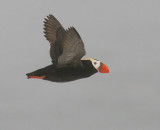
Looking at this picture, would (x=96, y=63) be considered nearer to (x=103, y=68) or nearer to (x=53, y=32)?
(x=103, y=68)

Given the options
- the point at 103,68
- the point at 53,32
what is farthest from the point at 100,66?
the point at 53,32

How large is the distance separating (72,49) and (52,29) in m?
3.07

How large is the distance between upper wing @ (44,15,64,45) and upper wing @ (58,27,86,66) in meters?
2.00

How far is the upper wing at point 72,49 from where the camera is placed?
496 inches

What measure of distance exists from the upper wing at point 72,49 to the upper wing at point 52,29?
2.00 meters

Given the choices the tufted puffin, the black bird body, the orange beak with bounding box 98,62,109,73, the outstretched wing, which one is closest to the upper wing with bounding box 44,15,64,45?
the outstretched wing

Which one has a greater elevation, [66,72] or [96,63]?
[96,63]

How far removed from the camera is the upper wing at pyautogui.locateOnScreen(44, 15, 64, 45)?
15795 mm

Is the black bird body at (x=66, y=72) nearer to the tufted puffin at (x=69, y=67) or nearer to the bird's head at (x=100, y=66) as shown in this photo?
the tufted puffin at (x=69, y=67)

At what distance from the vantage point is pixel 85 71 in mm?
14266

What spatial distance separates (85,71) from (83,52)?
115cm

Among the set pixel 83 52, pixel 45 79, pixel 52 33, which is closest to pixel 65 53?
pixel 83 52

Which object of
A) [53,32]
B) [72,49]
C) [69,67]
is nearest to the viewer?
[72,49]

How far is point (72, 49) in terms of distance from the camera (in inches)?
516
